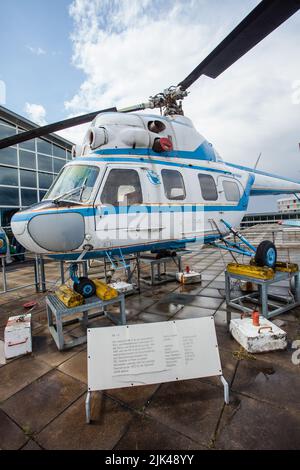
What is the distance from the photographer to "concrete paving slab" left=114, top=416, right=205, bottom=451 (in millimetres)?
2104

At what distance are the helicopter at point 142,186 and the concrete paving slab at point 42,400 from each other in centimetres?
167

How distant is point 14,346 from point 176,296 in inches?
163

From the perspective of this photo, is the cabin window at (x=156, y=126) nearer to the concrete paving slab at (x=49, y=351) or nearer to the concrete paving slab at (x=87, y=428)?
the concrete paving slab at (x=49, y=351)

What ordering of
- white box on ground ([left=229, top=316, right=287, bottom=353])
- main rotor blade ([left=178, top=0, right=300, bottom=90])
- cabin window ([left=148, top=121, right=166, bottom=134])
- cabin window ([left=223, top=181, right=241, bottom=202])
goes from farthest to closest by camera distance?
cabin window ([left=223, top=181, right=241, bottom=202]) → cabin window ([left=148, top=121, right=166, bottom=134]) → main rotor blade ([left=178, top=0, right=300, bottom=90]) → white box on ground ([left=229, top=316, right=287, bottom=353])

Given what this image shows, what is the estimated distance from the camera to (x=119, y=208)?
461 centimetres

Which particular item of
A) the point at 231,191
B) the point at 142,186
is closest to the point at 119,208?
the point at 142,186

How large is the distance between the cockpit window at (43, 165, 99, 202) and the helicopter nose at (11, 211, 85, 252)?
1.52 feet

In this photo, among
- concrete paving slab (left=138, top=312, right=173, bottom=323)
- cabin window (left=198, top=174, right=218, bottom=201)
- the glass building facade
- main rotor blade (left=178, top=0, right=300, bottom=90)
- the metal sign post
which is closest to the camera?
the metal sign post

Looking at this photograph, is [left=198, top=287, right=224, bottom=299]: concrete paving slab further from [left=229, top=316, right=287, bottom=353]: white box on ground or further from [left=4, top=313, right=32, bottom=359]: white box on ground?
[left=4, top=313, right=32, bottom=359]: white box on ground

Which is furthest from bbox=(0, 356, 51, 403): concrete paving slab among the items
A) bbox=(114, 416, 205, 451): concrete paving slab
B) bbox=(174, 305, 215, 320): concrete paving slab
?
bbox=(174, 305, 215, 320): concrete paving slab

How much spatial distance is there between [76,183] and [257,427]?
181 inches

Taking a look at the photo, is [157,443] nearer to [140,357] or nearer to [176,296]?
[140,357]

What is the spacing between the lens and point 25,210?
13.9 feet

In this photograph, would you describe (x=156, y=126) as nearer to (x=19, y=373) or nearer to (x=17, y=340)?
(x=17, y=340)
